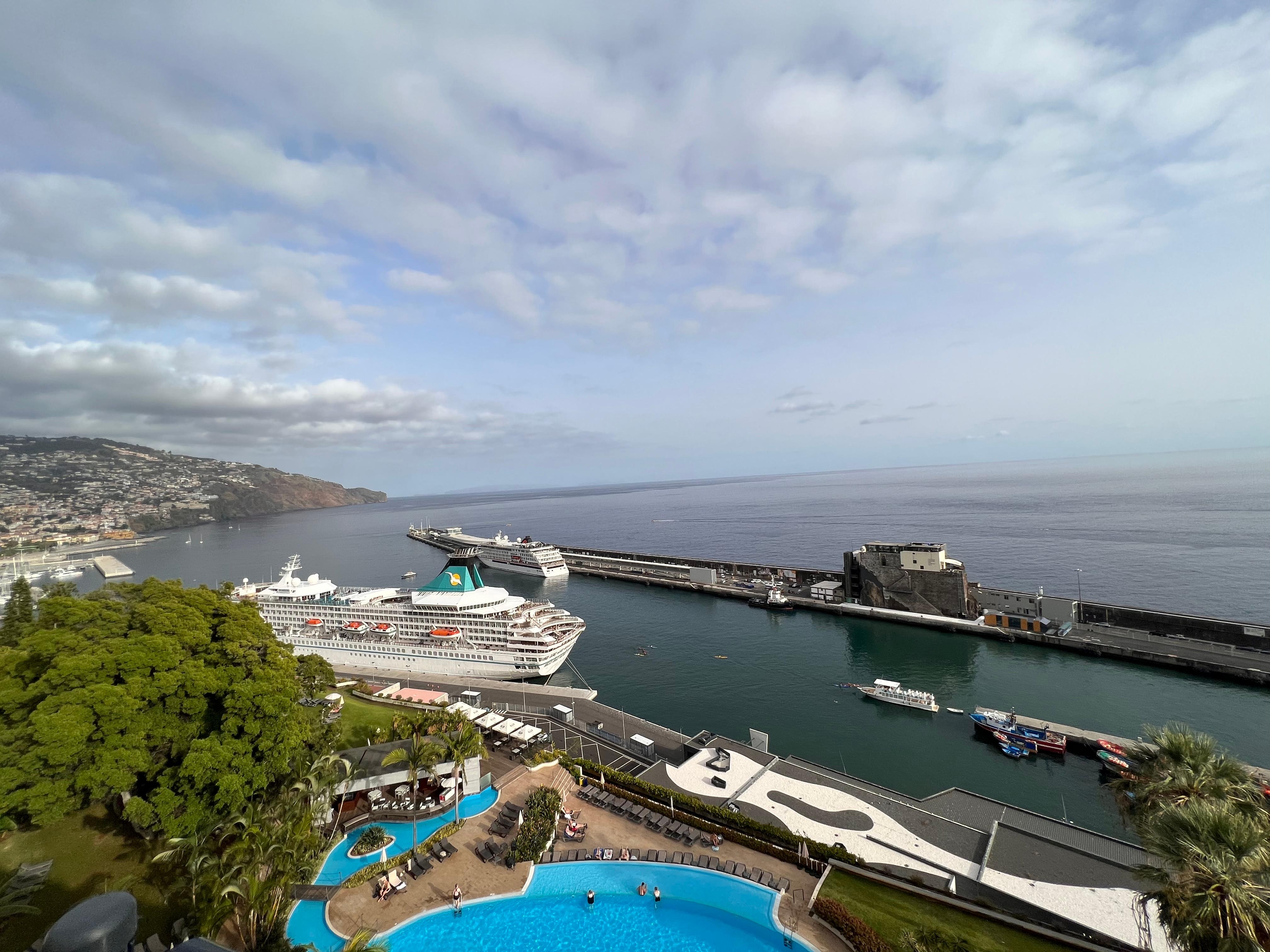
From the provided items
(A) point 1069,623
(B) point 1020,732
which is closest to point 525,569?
(A) point 1069,623

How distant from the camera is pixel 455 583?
4697 cm

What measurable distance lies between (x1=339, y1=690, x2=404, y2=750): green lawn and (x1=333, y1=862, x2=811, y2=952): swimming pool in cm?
1163

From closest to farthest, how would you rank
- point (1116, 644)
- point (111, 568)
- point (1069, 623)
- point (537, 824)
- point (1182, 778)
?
point (1182, 778)
point (537, 824)
point (1116, 644)
point (1069, 623)
point (111, 568)

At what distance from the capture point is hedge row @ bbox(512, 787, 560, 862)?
19250 mm

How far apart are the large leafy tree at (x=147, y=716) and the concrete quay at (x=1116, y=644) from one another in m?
56.5

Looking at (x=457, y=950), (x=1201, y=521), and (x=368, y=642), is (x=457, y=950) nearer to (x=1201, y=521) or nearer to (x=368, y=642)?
(x=368, y=642)

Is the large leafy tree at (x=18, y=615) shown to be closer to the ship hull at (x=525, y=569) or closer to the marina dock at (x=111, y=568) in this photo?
the ship hull at (x=525, y=569)

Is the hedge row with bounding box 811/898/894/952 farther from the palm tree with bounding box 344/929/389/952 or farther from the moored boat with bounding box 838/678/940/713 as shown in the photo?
the moored boat with bounding box 838/678/940/713

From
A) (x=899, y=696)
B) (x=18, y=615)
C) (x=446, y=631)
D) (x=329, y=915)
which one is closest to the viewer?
(x=329, y=915)

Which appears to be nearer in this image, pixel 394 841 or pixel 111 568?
pixel 394 841

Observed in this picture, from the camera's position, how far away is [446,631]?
45031 mm

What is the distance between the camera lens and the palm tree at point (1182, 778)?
1264 cm

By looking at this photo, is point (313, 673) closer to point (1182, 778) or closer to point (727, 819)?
point (727, 819)

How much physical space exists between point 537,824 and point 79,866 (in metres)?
15.8
